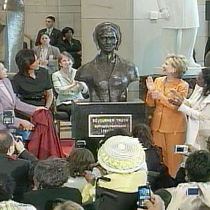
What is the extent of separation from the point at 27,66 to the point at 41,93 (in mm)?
302

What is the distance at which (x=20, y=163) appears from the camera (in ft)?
14.0

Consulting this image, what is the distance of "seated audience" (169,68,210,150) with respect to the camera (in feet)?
18.5

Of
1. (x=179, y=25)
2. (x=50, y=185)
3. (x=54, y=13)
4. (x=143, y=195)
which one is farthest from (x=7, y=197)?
(x=54, y=13)

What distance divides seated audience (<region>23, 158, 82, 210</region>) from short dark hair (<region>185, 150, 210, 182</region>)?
2.12 ft

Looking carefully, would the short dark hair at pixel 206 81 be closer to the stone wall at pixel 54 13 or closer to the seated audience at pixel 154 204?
the seated audience at pixel 154 204

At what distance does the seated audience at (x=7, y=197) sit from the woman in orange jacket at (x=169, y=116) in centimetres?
260

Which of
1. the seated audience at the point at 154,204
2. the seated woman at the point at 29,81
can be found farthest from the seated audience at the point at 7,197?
the seated woman at the point at 29,81

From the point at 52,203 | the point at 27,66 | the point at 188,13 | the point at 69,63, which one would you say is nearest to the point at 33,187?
the point at 52,203

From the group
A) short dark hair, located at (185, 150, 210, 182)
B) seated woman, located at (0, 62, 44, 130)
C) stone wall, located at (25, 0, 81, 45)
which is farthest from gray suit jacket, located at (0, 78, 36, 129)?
stone wall, located at (25, 0, 81, 45)

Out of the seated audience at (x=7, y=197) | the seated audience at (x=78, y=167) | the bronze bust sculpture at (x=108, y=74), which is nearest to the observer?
the seated audience at (x=7, y=197)

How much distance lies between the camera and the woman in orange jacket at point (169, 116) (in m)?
5.94

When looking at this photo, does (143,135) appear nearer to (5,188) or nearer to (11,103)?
(11,103)

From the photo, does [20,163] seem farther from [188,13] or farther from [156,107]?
[188,13]

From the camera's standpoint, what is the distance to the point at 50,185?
3.80 metres
